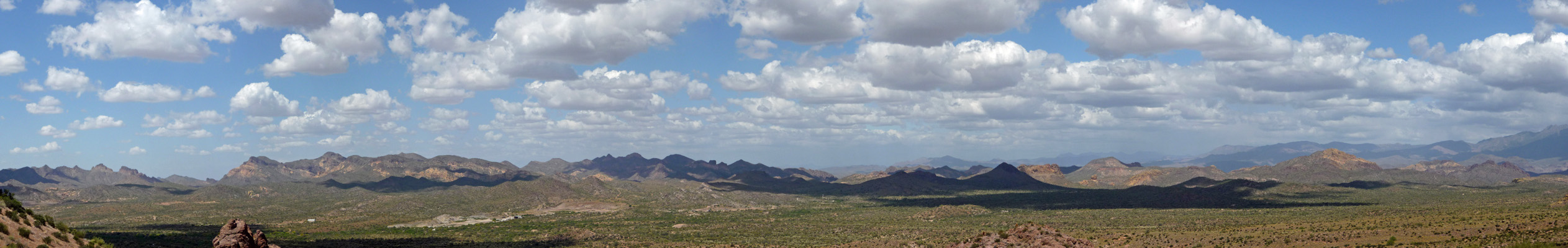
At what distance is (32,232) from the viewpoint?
40.0 m

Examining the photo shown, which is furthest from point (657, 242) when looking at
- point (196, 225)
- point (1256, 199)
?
point (1256, 199)

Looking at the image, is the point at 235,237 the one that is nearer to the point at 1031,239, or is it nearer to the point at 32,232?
the point at 32,232

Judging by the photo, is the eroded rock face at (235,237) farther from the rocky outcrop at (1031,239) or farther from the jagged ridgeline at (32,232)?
the rocky outcrop at (1031,239)

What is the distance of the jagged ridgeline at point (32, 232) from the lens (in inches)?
1503

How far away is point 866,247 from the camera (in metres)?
97.9

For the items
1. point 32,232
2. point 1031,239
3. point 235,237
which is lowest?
point 1031,239

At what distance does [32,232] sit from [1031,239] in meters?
56.4

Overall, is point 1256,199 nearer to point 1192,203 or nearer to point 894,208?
point 1192,203

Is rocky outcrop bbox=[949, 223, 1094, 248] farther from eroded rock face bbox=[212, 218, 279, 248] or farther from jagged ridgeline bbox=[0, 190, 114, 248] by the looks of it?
jagged ridgeline bbox=[0, 190, 114, 248]

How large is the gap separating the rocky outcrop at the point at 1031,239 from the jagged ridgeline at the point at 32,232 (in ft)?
175

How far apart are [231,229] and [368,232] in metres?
86.0

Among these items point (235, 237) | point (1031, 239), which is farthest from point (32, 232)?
point (1031, 239)

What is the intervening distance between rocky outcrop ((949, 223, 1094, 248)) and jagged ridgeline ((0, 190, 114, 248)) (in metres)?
53.3

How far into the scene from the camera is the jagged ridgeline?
125ft
